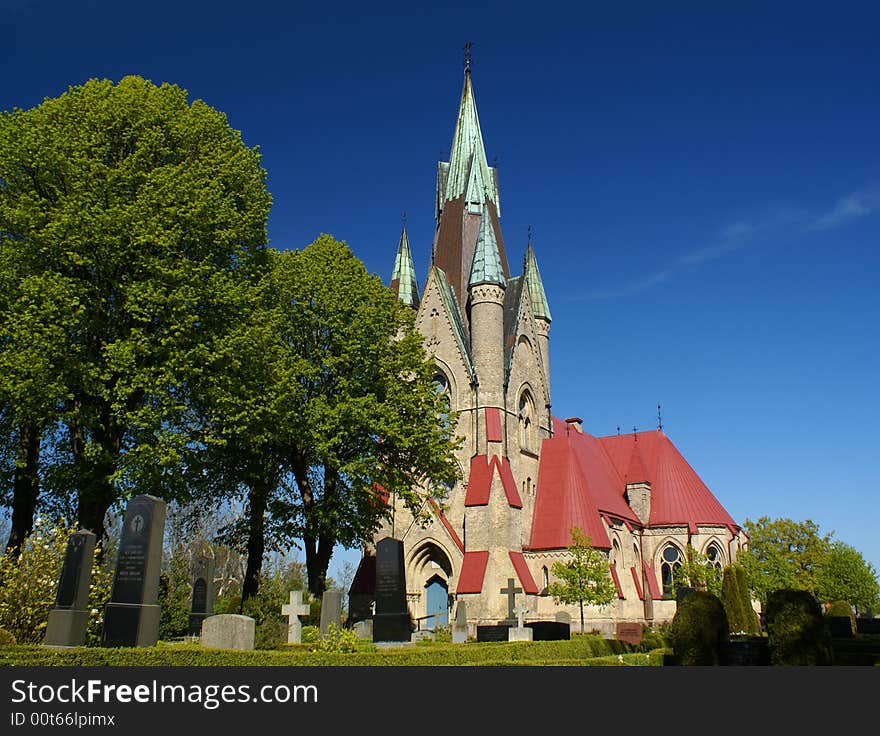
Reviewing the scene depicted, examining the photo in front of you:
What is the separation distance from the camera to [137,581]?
48.8 ft

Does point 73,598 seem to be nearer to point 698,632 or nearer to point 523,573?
point 698,632

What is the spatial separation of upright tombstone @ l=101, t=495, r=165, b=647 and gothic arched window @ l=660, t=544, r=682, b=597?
1368 inches

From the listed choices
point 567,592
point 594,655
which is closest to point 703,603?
point 594,655

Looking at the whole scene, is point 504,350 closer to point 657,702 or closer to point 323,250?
point 323,250

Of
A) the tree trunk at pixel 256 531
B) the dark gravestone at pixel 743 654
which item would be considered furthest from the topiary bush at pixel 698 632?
the tree trunk at pixel 256 531

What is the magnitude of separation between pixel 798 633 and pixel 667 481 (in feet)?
107

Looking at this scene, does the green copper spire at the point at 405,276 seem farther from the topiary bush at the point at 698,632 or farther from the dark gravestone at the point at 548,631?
the topiary bush at the point at 698,632

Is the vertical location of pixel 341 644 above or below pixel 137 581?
below

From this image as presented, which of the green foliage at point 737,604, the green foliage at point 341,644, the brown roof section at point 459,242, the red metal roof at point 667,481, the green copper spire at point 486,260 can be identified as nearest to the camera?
the green foliage at point 341,644

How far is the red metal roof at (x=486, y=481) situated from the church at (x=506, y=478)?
0.21ft

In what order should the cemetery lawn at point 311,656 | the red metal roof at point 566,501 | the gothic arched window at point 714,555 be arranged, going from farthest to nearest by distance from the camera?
the gothic arched window at point 714,555, the red metal roof at point 566,501, the cemetery lawn at point 311,656

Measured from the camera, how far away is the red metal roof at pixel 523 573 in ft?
108

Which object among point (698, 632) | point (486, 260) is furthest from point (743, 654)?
point (486, 260)

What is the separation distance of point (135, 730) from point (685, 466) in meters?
43.5
